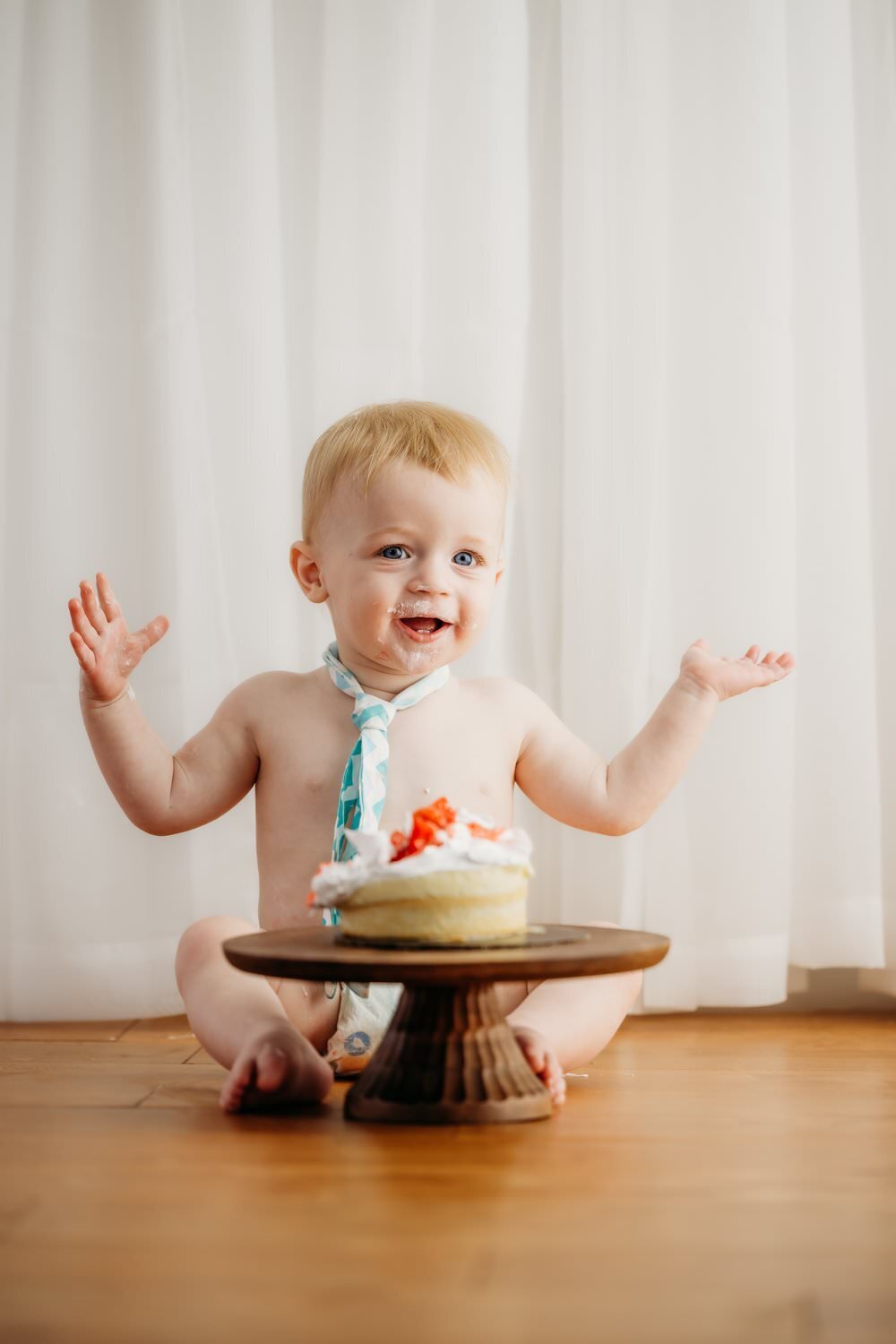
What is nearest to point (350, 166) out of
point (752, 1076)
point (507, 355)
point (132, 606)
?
point (507, 355)

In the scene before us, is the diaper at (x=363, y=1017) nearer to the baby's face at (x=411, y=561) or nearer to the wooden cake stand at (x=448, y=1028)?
the wooden cake stand at (x=448, y=1028)

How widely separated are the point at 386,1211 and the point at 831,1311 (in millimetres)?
242

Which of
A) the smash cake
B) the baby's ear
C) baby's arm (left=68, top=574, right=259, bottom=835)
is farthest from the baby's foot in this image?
the baby's ear

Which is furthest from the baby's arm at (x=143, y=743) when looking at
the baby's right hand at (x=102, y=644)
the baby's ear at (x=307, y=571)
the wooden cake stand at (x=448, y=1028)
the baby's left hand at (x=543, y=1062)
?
the baby's left hand at (x=543, y=1062)

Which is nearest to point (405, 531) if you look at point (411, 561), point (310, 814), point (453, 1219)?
point (411, 561)

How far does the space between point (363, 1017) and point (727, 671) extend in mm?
469

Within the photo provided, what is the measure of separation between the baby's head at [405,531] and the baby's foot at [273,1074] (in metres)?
0.40

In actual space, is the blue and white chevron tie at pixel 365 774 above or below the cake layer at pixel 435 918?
above

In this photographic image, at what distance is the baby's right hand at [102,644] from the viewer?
121cm

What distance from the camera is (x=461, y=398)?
158 centimetres

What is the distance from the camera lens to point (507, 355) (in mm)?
1577

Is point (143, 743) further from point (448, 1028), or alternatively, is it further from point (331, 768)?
point (448, 1028)

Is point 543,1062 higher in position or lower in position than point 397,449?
lower

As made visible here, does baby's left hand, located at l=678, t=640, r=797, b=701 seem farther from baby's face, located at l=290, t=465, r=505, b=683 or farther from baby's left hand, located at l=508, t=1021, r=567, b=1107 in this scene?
baby's left hand, located at l=508, t=1021, r=567, b=1107
